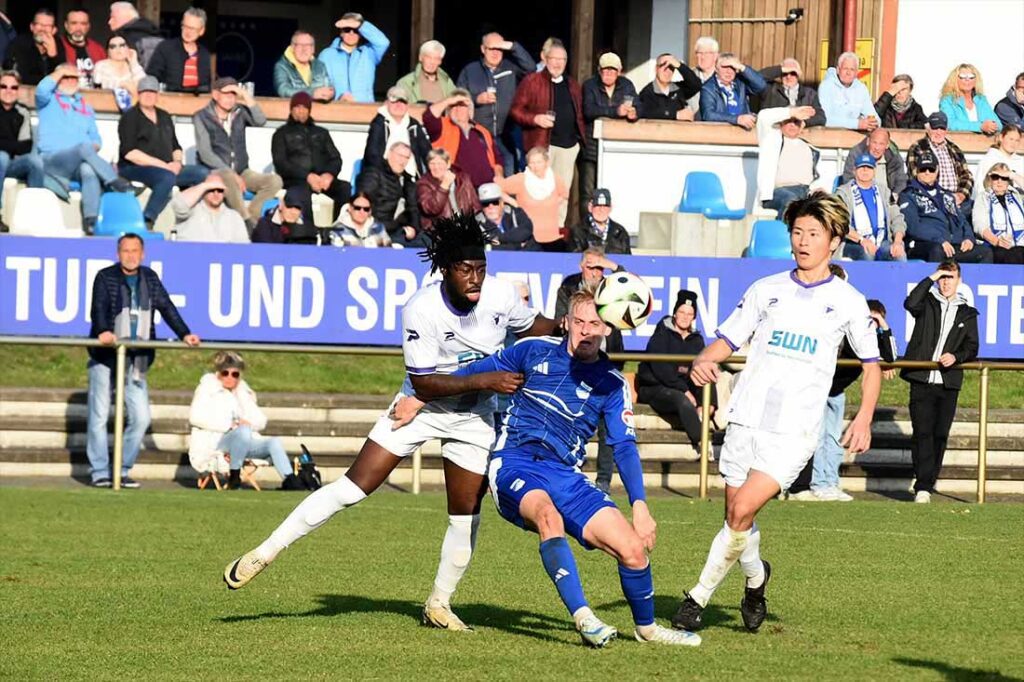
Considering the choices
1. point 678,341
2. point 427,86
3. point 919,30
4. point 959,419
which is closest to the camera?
point 678,341

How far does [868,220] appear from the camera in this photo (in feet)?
60.4

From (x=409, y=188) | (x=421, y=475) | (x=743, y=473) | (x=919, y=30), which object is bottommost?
(x=421, y=475)

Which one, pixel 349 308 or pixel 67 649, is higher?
pixel 349 308

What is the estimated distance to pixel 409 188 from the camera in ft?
59.2

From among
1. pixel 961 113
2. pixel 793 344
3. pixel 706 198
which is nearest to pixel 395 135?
pixel 706 198

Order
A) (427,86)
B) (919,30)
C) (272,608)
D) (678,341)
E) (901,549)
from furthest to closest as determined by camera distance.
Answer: (919,30) < (427,86) < (678,341) < (901,549) < (272,608)

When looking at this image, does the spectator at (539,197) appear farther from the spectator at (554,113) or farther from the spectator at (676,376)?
the spectator at (676,376)

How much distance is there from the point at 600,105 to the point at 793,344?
11840 millimetres

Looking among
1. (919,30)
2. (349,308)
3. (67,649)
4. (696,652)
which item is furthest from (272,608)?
(919,30)

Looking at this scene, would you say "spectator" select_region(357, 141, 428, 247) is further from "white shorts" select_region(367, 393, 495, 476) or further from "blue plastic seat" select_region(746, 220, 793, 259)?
"white shorts" select_region(367, 393, 495, 476)

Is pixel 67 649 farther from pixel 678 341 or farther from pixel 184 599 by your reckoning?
pixel 678 341

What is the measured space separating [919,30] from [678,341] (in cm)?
1027

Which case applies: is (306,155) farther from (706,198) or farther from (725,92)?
(725,92)

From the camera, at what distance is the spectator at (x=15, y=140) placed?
17.8 meters
